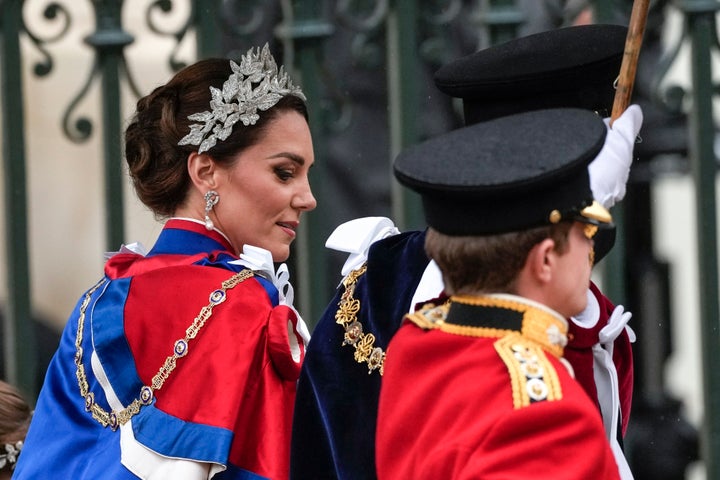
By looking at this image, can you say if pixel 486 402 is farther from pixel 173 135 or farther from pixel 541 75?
pixel 173 135

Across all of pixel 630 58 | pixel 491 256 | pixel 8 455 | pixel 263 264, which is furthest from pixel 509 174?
pixel 8 455

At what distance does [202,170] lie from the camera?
287cm

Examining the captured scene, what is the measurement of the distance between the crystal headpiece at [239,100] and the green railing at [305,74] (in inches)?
53.1

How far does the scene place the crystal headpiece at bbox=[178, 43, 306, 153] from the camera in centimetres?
284

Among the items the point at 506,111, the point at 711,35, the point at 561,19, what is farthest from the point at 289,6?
the point at 506,111

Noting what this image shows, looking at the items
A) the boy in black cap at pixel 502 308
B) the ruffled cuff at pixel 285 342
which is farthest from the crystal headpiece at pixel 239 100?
the boy in black cap at pixel 502 308

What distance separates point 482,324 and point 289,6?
7.99 feet

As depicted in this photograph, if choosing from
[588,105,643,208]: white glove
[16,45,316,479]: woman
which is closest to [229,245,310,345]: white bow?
[16,45,316,479]: woman

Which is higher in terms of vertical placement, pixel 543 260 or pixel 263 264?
pixel 543 260

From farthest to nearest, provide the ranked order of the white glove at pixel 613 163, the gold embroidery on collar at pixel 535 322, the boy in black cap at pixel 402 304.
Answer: the boy in black cap at pixel 402 304
the white glove at pixel 613 163
the gold embroidery on collar at pixel 535 322

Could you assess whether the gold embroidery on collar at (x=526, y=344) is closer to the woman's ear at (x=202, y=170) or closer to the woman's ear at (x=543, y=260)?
the woman's ear at (x=543, y=260)

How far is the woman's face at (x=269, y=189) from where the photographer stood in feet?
9.34

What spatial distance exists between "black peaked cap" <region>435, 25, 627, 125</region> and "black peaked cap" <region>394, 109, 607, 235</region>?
0.36 meters

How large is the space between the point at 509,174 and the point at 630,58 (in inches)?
15.8
